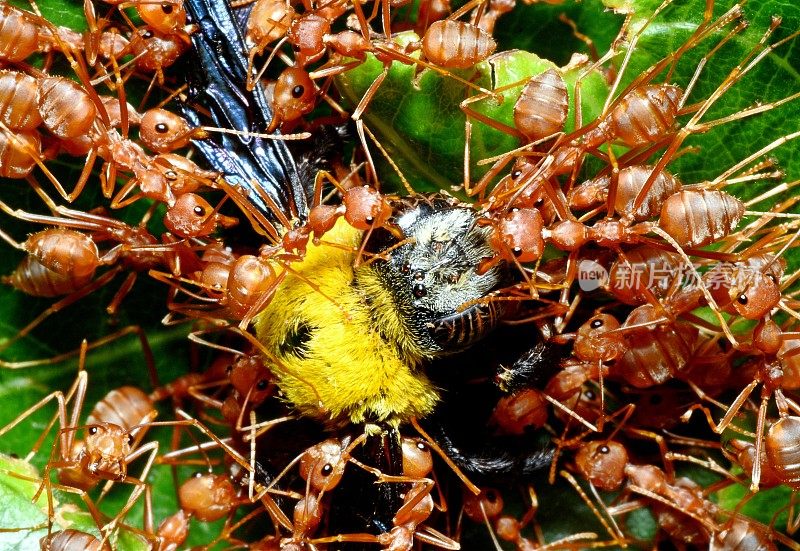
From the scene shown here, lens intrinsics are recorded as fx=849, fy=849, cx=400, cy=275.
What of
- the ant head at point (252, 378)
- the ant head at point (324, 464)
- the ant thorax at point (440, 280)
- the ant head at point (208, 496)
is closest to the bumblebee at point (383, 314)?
the ant thorax at point (440, 280)

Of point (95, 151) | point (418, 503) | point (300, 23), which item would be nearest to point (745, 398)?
point (418, 503)

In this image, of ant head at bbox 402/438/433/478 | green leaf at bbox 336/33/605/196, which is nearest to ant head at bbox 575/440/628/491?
ant head at bbox 402/438/433/478

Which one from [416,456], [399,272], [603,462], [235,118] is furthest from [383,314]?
[603,462]

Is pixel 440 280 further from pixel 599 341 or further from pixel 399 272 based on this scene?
pixel 599 341

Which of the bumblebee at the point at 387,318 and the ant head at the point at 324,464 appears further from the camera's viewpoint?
the ant head at the point at 324,464

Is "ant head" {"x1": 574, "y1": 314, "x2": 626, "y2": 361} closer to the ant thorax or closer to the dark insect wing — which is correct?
the ant thorax

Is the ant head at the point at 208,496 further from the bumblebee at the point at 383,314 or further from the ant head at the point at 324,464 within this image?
the bumblebee at the point at 383,314
